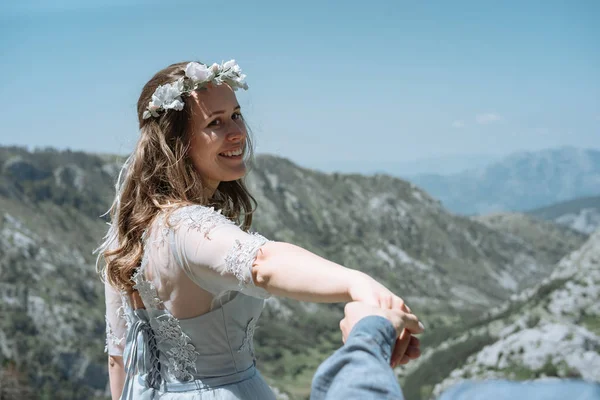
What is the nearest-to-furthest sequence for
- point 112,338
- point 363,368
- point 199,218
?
1. point 363,368
2. point 199,218
3. point 112,338

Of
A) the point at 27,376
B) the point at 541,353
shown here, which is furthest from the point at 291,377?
the point at 541,353

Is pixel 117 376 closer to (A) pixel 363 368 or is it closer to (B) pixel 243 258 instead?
(B) pixel 243 258

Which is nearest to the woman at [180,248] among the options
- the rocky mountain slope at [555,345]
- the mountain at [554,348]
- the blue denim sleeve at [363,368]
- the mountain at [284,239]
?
the blue denim sleeve at [363,368]

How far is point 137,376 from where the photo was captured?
328cm

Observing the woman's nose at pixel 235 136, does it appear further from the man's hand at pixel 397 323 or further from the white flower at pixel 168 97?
the man's hand at pixel 397 323

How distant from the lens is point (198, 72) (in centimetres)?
322

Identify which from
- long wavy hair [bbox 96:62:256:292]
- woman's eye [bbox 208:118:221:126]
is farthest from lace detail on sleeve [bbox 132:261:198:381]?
woman's eye [bbox 208:118:221:126]

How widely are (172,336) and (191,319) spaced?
17 cm

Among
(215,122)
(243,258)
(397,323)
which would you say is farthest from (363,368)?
(215,122)

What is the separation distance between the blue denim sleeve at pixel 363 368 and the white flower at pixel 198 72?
5.71 feet

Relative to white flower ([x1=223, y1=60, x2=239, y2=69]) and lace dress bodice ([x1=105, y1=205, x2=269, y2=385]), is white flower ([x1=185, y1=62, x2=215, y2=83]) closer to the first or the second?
white flower ([x1=223, y1=60, x2=239, y2=69])

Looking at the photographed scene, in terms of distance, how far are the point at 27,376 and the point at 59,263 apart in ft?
67.0

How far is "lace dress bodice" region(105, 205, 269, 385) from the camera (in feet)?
8.33

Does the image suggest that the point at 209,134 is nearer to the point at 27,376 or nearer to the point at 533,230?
the point at 27,376
